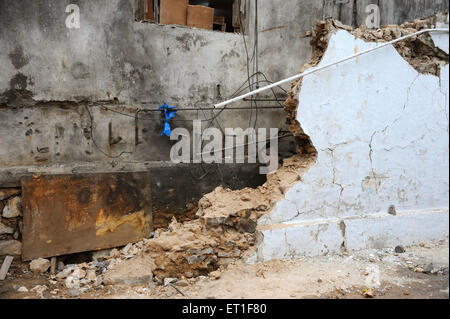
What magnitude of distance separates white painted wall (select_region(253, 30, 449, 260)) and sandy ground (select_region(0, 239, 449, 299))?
0.22 metres

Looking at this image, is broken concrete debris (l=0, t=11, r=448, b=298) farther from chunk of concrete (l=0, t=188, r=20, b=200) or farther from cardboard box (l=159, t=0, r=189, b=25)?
cardboard box (l=159, t=0, r=189, b=25)

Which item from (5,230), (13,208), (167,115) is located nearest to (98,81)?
(167,115)

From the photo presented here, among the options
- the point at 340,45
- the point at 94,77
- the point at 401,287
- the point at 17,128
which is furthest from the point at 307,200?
the point at 17,128

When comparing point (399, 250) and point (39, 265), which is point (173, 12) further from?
point (399, 250)

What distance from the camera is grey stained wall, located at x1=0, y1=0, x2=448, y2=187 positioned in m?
4.44

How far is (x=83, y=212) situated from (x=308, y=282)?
2.75 meters

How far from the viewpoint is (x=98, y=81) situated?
189 inches

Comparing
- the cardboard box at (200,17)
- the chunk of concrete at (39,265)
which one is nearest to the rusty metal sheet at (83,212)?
the chunk of concrete at (39,265)

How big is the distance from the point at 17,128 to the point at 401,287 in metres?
4.54

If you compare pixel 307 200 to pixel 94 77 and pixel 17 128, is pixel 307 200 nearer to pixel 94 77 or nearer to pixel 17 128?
pixel 94 77

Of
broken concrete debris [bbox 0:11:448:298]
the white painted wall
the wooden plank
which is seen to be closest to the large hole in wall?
Result: broken concrete debris [bbox 0:11:448:298]

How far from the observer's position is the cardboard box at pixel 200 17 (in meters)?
5.57

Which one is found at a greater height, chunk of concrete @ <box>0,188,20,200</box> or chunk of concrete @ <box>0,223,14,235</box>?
chunk of concrete @ <box>0,188,20,200</box>

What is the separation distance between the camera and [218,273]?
13.5 ft
